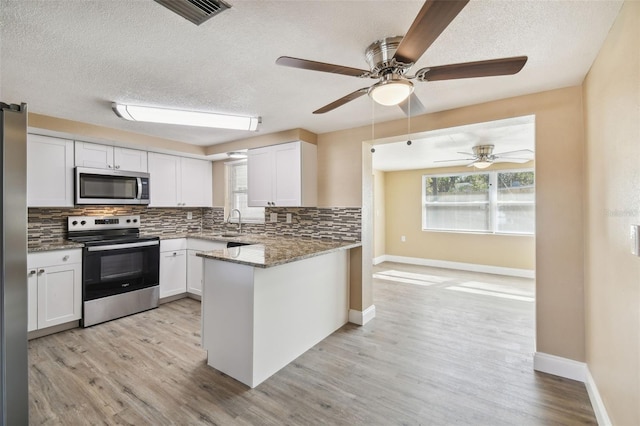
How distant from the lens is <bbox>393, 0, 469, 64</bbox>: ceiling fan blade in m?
0.98

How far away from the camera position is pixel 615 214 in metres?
1.52

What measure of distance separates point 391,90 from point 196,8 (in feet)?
3.40

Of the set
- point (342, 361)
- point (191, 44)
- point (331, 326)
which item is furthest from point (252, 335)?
point (191, 44)

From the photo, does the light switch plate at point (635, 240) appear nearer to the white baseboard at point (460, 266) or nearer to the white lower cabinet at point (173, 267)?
the white lower cabinet at point (173, 267)

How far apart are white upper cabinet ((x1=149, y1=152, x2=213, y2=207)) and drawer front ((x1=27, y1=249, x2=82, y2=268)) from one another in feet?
3.56

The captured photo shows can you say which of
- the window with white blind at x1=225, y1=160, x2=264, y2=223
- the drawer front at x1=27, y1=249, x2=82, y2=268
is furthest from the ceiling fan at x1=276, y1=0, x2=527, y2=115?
the drawer front at x1=27, y1=249, x2=82, y2=268

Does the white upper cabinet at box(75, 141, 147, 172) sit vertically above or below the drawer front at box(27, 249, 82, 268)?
above

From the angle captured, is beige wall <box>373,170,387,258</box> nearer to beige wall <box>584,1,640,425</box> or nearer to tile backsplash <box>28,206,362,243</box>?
tile backsplash <box>28,206,362,243</box>

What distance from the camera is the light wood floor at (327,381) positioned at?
1.83m

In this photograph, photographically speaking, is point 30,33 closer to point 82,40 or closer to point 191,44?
point 82,40

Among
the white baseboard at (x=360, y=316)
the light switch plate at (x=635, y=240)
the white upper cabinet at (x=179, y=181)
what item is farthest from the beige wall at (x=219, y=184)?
the light switch plate at (x=635, y=240)

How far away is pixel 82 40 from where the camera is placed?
1.62m

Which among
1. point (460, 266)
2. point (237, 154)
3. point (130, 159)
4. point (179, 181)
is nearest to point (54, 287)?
point (130, 159)

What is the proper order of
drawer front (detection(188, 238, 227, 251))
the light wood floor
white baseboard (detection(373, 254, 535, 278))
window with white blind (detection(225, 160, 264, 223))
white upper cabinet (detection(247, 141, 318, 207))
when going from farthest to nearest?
white baseboard (detection(373, 254, 535, 278)), window with white blind (detection(225, 160, 264, 223)), drawer front (detection(188, 238, 227, 251)), white upper cabinet (detection(247, 141, 318, 207)), the light wood floor
